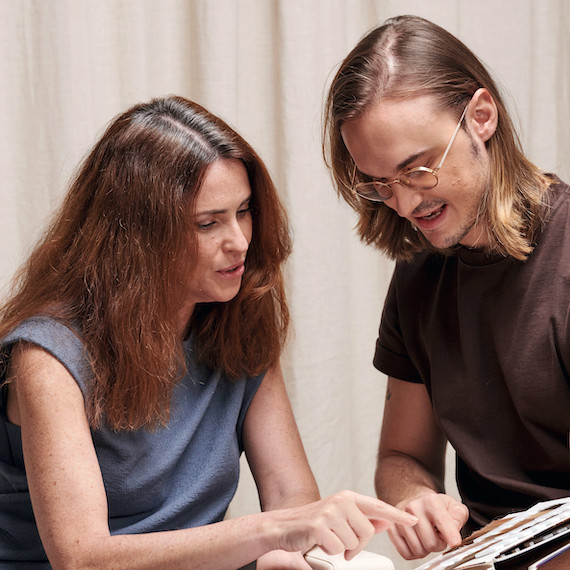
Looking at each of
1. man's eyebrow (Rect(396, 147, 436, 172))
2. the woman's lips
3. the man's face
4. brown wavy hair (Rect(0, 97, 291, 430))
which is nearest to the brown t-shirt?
the man's face

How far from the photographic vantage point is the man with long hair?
1272mm

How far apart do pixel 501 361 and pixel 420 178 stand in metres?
0.33

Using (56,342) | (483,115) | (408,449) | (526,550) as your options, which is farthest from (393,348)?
(526,550)

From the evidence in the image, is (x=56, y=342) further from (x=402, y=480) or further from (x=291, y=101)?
(x=291, y=101)

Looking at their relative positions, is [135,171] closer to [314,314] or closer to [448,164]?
[448,164]

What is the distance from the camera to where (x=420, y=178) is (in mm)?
1278

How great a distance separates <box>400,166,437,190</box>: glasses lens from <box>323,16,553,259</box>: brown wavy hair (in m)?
0.10

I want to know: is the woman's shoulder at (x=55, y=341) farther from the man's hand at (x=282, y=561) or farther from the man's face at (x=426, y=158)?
the man's face at (x=426, y=158)

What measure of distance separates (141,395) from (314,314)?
85 centimetres

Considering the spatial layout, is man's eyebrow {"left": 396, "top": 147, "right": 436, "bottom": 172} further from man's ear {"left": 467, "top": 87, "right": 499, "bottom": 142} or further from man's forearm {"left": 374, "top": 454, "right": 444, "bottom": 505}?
man's forearm {"left": 374, "top": 454, "right": 444, "bottom": 505}

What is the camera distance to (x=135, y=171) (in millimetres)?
1347

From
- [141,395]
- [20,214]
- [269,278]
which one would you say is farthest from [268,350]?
[20,214]

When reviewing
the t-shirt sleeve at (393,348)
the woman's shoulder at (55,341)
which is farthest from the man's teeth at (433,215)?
the woman's shoulder at (55,341)

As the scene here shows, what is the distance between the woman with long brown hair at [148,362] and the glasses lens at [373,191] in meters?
0.19
